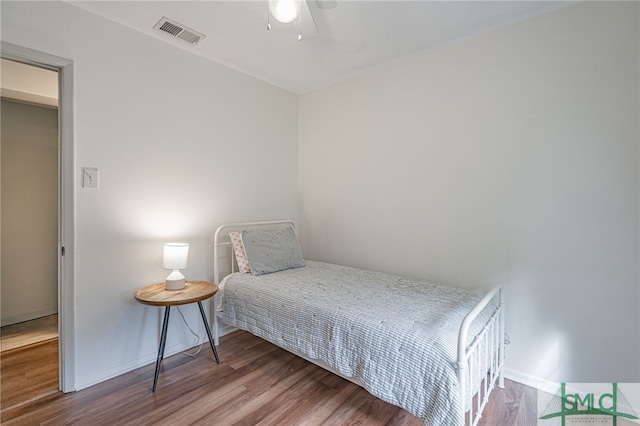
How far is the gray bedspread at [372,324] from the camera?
1386mm

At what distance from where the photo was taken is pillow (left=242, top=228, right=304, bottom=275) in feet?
8.60

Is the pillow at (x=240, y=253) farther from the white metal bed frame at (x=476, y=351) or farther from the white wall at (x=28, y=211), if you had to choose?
the white wall at (x=28, y=211)

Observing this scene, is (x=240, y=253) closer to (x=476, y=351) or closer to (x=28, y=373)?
(x=28, y=373)

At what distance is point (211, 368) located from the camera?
2.30m

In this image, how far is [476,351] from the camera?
153 cm

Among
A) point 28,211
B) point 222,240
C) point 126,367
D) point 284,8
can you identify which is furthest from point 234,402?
point 28,211

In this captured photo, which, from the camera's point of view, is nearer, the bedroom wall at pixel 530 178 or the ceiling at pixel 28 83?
the bedroom wall at pixel 530 178

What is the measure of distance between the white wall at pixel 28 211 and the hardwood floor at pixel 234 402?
173 centimetres

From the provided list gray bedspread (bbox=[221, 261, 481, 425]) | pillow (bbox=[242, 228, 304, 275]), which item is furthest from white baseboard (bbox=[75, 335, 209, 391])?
pillow (bbox=[242, 228, 304, 275])

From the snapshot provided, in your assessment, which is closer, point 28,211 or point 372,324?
point 372,324

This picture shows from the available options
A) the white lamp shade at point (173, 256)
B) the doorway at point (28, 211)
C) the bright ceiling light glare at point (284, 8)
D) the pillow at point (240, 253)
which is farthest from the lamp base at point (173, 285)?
the bright ceiling light glare at point (284, 8)

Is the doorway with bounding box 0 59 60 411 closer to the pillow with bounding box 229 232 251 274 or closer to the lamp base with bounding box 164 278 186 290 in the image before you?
the lamp base with bounding box 164 278 186 290

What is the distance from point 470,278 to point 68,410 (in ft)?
9.42

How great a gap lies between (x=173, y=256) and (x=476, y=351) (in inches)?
80.9
